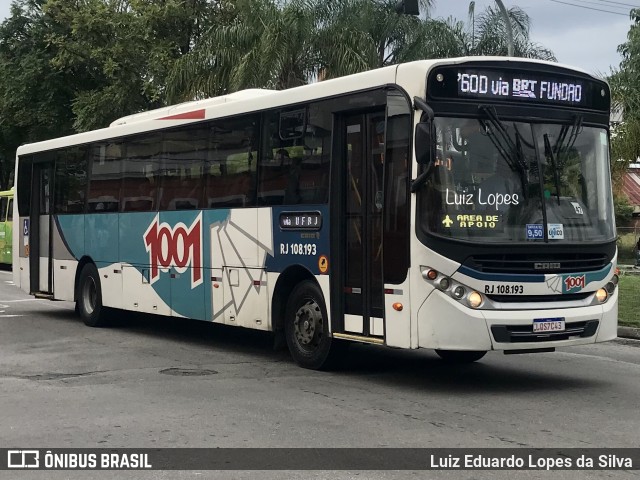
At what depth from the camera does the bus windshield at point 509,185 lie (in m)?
9.86

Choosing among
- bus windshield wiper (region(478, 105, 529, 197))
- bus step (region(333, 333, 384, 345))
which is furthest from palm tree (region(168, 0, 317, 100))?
bus windshield wiper (region(478, 105, 529, 197))

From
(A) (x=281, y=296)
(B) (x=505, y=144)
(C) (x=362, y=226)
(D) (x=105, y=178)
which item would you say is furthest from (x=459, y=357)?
(D) (x=105, y=178)

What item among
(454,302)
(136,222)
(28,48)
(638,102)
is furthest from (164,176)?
(28,48)

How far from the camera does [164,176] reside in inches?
579

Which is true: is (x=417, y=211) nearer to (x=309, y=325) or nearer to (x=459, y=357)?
(x=309, y=325)

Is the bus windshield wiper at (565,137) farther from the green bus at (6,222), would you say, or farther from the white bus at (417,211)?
the green bus at (6,222)

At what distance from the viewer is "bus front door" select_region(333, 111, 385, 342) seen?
34.4 feet

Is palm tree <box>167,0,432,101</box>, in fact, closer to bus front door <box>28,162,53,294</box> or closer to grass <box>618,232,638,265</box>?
bus front door <box>28,162,53,294</box>

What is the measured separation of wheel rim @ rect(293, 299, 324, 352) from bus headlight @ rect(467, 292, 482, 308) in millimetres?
2091

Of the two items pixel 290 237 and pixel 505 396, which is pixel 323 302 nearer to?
pixel 290 237

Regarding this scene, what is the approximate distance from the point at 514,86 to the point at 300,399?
3.82 m

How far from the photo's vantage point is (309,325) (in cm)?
1153

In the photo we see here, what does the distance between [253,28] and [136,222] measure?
14.6 m

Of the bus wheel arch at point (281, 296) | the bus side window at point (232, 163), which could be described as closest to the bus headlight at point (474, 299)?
the bus wheel arch at point (281, 296)
